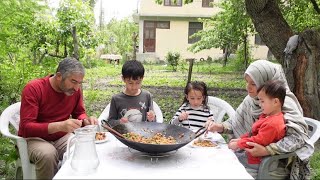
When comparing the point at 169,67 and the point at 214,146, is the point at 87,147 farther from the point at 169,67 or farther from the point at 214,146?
the point at 169,67

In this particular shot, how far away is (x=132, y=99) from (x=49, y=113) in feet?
2.50

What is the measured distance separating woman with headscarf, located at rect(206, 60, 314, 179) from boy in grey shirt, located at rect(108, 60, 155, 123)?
0.78 metres

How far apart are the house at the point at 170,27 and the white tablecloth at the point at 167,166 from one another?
782 inches

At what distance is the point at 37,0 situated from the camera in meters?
4.80

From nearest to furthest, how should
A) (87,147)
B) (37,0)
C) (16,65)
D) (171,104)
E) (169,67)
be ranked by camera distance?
(87,147) → (37,0) → (16,65) → (171,104) → (169,67)

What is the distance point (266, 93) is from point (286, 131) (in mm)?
300

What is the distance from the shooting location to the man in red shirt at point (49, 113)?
2.65 meters

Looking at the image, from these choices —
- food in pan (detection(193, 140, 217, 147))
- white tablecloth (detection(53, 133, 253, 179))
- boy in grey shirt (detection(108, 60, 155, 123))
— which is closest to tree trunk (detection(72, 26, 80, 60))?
boy in grey shirt (detection(108, 60, 155, 123))

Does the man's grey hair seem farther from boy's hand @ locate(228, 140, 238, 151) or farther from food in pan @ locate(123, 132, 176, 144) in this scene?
boy's hand @ locate(228, 140, 238, 151)

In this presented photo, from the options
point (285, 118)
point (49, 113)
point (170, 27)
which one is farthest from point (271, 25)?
point (170, 27)

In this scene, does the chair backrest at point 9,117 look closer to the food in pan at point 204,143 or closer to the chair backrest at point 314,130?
the food in pan at point 204,143

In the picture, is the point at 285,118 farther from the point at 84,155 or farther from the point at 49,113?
the point at 49,113

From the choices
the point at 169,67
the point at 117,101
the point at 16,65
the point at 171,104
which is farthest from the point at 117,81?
the point at 117,101

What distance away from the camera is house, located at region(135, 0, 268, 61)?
22.2 m
